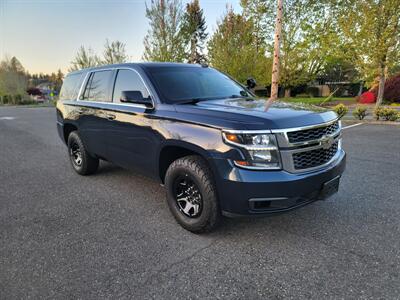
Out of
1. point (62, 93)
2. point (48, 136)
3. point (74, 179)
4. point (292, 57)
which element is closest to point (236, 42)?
point (292, 57)

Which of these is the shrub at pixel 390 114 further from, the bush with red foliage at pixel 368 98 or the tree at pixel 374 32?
the bush with red foliage at pixel 368 98

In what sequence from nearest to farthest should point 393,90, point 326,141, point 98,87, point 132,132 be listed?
1. point 326,141
2. point 132,132
3. point 98,87
4. point 393,90

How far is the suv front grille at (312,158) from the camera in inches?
99.8

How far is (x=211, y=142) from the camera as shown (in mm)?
2607

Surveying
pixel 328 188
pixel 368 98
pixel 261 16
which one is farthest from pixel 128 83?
pixel 368 98

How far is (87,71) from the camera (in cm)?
475

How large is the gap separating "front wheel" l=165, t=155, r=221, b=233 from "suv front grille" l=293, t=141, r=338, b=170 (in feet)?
2.68

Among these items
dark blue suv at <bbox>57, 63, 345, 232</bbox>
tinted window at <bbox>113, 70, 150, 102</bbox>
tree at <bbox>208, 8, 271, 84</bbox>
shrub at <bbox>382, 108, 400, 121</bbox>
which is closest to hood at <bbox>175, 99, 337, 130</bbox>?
dark blue suv at <bbox>57, 63, 345, 232</bbox>

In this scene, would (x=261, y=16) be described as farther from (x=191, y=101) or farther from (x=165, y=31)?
(x=191, y=101)

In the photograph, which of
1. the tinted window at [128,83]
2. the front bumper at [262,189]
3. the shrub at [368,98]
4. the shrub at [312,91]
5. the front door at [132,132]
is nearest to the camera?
the front bumper at [262,189]

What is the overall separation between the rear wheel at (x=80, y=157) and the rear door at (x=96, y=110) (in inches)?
7.1

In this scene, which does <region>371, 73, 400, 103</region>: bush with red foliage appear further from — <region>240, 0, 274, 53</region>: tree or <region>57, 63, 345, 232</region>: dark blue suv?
<region>57, 63, 345, 232</region>: dark blue suv

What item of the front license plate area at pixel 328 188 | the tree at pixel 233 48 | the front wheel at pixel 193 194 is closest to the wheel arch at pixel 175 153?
the front wheel at pixel 193 194

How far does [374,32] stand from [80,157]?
13.0m
